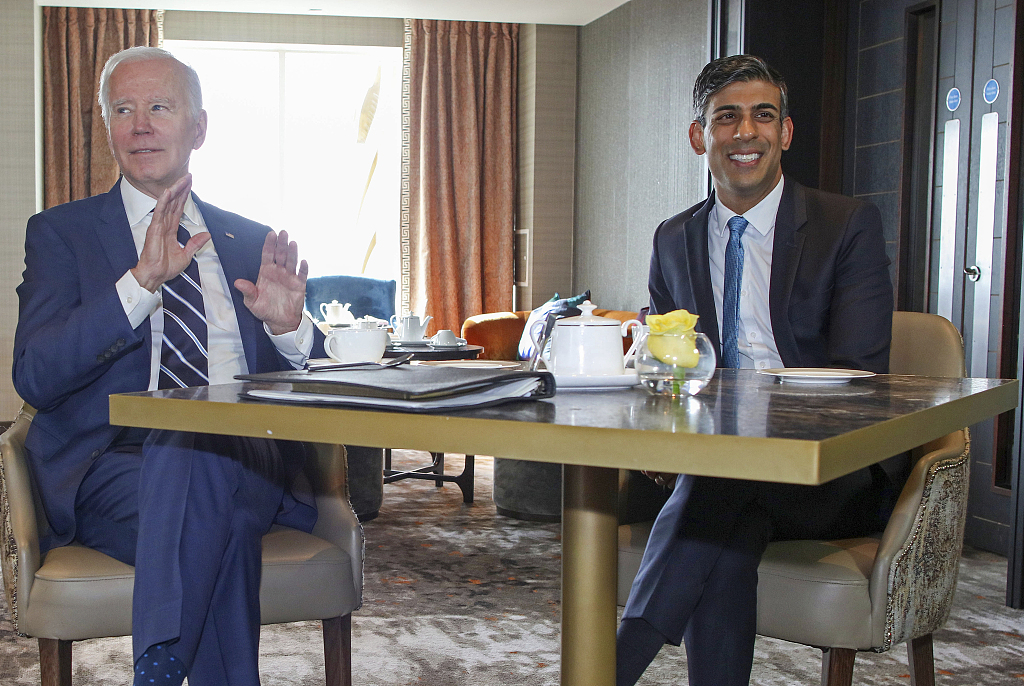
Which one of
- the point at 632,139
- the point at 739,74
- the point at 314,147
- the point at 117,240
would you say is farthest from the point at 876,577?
the point at 314,147

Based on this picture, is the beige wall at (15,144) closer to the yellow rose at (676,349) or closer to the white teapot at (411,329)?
the white teapot at (411,329)

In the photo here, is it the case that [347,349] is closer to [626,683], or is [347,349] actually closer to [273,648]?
[626,683]

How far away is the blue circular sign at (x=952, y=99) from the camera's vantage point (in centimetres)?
323

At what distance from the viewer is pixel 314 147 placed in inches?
270

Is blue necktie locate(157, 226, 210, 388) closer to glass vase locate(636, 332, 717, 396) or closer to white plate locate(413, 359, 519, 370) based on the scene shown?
white plate locate(413, 359, 519, 370)

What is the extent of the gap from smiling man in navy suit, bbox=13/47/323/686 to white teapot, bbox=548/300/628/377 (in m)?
0.47

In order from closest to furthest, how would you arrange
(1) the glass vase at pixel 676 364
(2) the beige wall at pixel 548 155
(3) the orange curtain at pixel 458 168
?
(1) the glass vase at pixel 676 364 → (2) the beige wall at pixel 548 155 → (3) the orange curtain at pixel 458 168

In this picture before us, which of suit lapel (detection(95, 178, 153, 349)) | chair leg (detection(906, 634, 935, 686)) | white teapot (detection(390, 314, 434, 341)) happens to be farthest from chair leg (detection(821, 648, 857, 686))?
white teapot (detection(390, 314, 434, 341))

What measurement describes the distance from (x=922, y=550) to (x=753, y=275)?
28.9 inches

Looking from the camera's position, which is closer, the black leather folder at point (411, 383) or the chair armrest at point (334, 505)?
the black leather folder at point (411, 383)

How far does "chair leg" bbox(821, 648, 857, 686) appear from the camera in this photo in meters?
1.28

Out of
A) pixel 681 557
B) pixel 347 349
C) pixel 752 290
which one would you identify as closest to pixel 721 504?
pixel 681 557

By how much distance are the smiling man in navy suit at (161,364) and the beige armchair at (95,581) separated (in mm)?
51

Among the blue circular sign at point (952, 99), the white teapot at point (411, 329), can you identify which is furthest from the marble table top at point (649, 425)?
the white teapot at point (411, 329)
